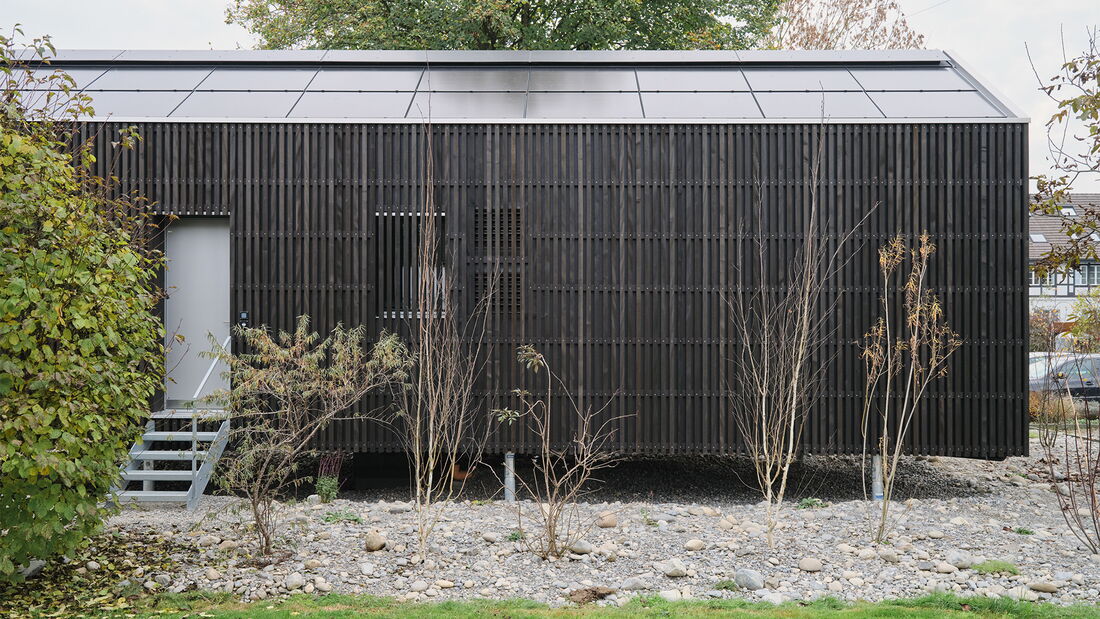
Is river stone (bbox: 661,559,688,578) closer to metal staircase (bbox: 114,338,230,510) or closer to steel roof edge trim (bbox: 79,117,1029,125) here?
metal staircase (bbox: 114,338,230,510)

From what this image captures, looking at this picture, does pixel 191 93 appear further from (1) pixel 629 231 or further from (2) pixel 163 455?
(1) pixel 629 231

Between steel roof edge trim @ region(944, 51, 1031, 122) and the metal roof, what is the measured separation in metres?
0.02

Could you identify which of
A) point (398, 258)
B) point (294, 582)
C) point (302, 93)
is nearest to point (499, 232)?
point (398, 258)

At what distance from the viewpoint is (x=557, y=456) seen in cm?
780

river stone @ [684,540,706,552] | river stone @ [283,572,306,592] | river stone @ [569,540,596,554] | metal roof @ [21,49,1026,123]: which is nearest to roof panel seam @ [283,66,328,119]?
metal roof @ [21,49,1026,123]

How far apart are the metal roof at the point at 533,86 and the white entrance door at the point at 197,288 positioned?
3.80 feet

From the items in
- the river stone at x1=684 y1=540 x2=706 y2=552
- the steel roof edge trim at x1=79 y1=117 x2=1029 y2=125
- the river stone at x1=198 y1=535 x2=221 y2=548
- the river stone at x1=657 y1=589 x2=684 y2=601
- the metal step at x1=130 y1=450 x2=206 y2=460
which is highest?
the steel roof edge trim at x1=79 y1=117 x2=1029 y2=125

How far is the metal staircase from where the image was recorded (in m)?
7.11

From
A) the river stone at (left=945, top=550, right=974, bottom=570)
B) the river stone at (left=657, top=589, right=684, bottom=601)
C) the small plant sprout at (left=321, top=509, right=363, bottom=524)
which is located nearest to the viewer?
the river stone at (left=657, top=589, right=684, bottom=601)

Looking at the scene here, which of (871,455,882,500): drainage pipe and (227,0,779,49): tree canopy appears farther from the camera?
(227,0,779,49): tree canopy

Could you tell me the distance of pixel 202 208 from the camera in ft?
25.5

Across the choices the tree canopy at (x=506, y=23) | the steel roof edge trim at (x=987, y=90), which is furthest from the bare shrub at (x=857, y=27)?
the steel roof edge trim at (x=987, y=90)

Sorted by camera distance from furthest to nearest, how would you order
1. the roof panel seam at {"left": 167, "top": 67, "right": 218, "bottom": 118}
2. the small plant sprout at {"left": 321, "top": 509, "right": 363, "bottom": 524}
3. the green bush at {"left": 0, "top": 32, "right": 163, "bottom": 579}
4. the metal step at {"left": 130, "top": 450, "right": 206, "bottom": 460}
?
the roof panel seam at {"left": 167, "top": 67, "right": 218, "bottom": 118}, the metal step at {"left": 130, "top": 450, "right": 206, "bottom": 460}, the small plant sprout at {"left": 321, "top": 509, "right": 363, "bottom": 524}, the green bush at {"left": 0, "top": 32, "right": 163, "bottom": 579}

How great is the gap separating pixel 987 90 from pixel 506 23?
9.31 m
